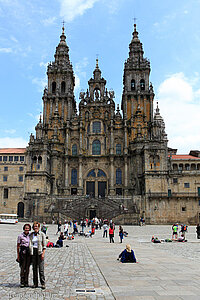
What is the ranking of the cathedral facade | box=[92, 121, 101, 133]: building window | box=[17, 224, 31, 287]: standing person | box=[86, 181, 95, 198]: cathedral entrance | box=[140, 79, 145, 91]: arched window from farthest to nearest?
box=[140, 79, 145, 91]: arched window → box=[92, 121, 101, 133]: building window → box=[86, 181, 95, 198]: cathedral entrance → the cathedral facade → box=[17, 224, 31, 287]: standing person

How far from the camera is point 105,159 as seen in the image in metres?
60.6

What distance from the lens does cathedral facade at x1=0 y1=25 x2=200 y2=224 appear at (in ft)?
164

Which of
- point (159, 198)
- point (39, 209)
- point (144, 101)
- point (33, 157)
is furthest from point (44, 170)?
point (144, 101)

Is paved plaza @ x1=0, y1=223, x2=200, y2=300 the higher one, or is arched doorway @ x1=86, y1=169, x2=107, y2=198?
arched doorway @ x1=86, y1=169, x2=107, y2=198

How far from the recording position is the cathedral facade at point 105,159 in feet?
164

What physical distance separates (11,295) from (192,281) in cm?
539

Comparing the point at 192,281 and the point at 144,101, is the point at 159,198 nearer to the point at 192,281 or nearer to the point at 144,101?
the point at 144,101

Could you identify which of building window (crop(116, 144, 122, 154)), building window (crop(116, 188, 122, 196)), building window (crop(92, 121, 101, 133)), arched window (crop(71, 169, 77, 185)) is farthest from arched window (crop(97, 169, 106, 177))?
building window (crop(92, 121, 101, 133))

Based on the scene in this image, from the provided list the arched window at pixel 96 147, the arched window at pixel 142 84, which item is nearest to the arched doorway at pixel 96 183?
the arched window at pixel 96 147

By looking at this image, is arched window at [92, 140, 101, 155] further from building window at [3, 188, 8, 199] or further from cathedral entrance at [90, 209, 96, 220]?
building window at [3, 188, 8, 199]

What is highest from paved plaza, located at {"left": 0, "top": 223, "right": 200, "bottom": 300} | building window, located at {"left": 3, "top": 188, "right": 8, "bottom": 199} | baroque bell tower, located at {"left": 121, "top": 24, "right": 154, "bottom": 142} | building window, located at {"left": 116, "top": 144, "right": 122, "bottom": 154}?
baroque bell tower, located at {"left": 121, "top": 24, "right": 154, "bottom": 142}

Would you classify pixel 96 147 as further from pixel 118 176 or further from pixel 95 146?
pixel 118 176

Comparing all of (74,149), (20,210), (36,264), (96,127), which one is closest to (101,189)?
(74,149)

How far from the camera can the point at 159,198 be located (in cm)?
5034
